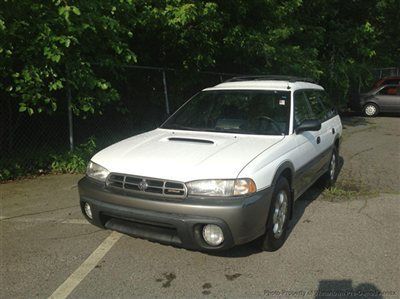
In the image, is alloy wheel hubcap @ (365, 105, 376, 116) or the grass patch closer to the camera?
the grass patch

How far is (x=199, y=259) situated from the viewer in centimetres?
400

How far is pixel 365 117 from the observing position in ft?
56.9

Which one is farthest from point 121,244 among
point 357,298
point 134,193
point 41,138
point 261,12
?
point 261,12

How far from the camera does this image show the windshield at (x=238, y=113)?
4.80 metres

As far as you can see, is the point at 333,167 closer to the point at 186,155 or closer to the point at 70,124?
the point at 186,155

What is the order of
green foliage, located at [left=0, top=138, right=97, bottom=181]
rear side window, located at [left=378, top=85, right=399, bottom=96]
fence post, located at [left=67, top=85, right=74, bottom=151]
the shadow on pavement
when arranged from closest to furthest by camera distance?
1. the shadow on pavement
2. green foliage, located at [left=0, top=138, right=97, bottom=181]
3. fence post, located at [left=67, top=85, right=74, bottom=151]
4. rear side window, located at [left=378, top=85, right=399, bottom=96]

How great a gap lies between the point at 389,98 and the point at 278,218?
14.7 meters

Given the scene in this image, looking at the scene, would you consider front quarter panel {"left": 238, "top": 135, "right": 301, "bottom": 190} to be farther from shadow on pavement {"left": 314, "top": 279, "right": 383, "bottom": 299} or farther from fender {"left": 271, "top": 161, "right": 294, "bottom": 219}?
shadow on pavement {"left": 314, "top": 279, "right": 383, "bottom": 299}

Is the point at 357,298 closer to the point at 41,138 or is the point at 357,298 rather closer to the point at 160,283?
the point at 160,283

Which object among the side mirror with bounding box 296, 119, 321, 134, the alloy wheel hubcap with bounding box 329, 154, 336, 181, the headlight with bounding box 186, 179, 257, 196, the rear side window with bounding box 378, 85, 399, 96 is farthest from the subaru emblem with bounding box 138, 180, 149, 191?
the rear side window with bounding box 378, 85, 399, 96

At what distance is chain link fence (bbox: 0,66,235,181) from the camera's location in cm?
727

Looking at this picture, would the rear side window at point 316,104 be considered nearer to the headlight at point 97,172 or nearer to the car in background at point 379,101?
the headlight at point 97,172

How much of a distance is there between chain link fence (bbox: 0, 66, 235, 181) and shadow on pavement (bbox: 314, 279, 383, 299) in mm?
5031

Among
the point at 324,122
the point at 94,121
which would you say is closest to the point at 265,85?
the point at 324,122
